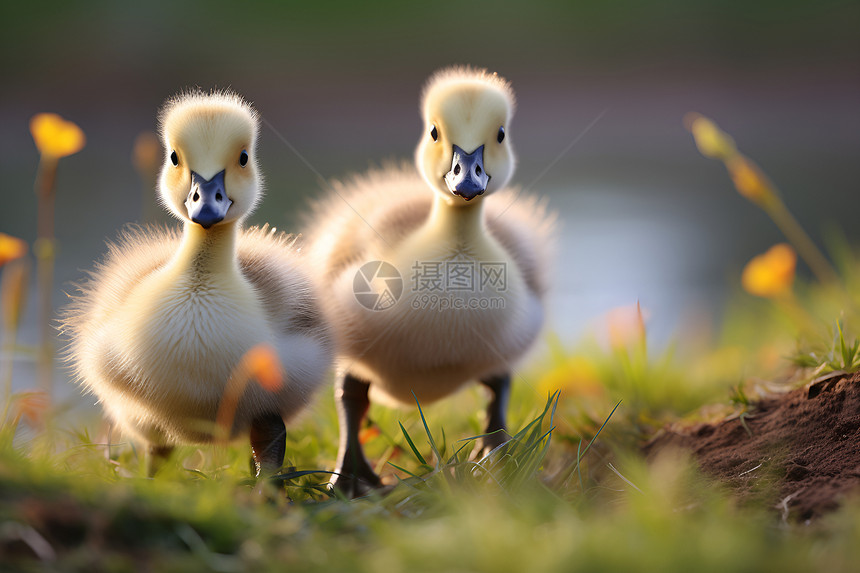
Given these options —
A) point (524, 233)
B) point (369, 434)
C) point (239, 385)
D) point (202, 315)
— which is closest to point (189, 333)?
point (202, 315)

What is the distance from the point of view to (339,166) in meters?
7.60

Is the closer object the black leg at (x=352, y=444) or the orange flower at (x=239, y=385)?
the orange flower at (x=239, y=385)

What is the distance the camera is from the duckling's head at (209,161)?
70.2 inches

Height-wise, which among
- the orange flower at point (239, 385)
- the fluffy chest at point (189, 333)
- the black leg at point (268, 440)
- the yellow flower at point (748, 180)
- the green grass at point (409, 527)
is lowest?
the green grass at point (409, 527)

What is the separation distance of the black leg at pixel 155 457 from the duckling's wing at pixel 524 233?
3.78 ft

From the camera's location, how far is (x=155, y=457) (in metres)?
2.14

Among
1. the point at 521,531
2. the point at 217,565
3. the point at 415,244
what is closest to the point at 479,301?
the point at 415,244

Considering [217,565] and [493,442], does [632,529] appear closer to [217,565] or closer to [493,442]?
[217,565]

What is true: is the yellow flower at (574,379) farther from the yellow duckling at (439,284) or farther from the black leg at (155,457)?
the black leg at (155,457)

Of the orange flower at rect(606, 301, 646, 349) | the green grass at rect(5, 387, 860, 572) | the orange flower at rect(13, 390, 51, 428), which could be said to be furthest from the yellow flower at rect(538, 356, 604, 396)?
the orange flower at rect(13, 390, 51, 428)

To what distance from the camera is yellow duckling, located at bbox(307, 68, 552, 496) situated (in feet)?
7.17

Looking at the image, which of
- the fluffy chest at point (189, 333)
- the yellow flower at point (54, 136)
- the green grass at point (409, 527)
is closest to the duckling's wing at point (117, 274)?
the fluffy chest at point (189, 333)
